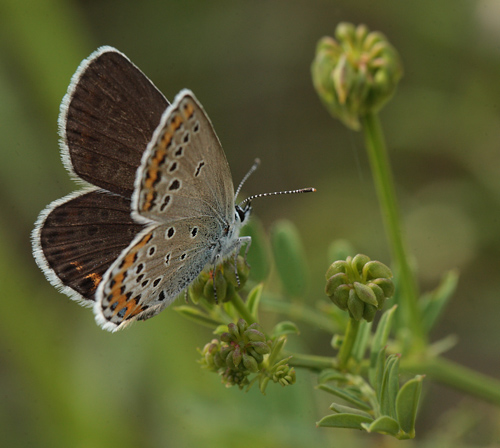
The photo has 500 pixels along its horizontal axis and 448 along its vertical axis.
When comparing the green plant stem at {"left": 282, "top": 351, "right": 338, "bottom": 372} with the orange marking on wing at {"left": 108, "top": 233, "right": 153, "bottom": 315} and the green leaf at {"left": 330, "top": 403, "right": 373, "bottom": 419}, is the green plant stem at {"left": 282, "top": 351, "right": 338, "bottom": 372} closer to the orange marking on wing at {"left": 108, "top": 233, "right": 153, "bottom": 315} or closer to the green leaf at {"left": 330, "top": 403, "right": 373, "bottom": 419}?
the green leaf at {"left": 330, "top": 403, "right": 373, "bottom": 419}

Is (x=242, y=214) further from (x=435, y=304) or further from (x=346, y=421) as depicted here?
(x=346, y=421)

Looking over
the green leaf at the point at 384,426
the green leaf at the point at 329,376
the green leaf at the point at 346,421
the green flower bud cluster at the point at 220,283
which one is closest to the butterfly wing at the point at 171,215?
the green flower bud cluster at the point at 220,283

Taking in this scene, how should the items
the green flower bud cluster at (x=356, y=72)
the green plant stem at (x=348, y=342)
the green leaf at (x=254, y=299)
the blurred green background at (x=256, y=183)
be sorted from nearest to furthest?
the green plant stem at (x=348, y=342)
the green leaf at (x=254, y=299)
the green flower bud cluster at (x=356, y=72)
the blurred green background at (x=256, y=183)

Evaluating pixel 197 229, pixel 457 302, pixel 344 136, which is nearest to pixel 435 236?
pixel 457 302

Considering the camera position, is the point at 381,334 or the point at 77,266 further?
the point at 77,266

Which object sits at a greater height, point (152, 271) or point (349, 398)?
point (152, 271)

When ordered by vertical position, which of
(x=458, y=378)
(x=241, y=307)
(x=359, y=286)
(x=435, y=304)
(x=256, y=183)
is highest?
(x=256, y=183)

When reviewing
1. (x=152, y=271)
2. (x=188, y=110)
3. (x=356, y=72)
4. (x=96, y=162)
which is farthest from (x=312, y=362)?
(x=356, y=72)

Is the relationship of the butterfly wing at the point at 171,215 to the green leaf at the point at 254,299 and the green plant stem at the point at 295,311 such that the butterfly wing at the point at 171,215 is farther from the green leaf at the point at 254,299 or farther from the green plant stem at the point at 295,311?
the green plant stem at the point at 295,311
